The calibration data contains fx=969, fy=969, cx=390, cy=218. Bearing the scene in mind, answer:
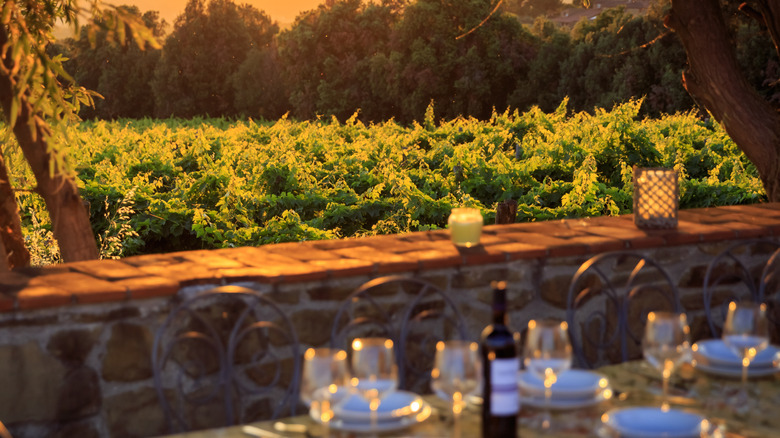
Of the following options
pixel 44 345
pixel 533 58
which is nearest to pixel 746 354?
pixel 44 345

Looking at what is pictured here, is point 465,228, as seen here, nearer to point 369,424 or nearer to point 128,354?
point 128,354

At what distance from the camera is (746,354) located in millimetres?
2592

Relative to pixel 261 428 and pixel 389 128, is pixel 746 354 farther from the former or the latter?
pixel 389 128

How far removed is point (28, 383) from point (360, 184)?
7.38 meters

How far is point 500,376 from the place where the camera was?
201 centimetres

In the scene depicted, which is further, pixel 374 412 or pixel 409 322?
pixel 409 322

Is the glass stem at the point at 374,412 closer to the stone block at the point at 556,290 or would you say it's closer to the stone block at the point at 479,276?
the stone block at the point at 479,276

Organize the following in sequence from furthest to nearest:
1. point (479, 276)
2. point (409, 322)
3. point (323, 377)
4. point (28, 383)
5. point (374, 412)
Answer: point (479, 276) → point (409, 322) → point (28, 383) → point (374, 412) → point (323, 377)

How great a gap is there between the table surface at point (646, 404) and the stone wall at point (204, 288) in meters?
0.95

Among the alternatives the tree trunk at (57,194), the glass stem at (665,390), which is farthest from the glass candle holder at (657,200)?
the tree trunk at (57,194)

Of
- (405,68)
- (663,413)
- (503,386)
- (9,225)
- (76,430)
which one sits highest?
(405,68)

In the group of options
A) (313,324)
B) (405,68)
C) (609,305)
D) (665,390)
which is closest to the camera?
(665,390)

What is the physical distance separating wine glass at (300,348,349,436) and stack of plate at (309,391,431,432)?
0.11 ft

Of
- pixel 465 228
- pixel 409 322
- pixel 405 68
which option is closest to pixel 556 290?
pixel 465 228
